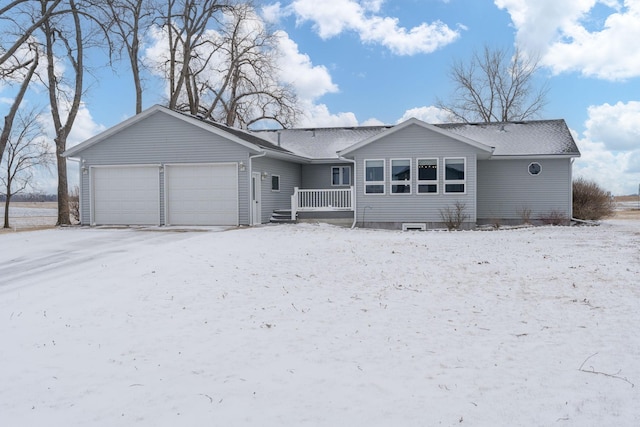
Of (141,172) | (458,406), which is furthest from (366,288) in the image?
(141,172)

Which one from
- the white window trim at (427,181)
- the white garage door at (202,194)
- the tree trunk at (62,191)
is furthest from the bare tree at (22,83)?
the white window trim at (427,181)

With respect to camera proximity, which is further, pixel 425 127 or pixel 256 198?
pixel 256 198

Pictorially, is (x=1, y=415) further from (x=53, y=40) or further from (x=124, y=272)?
(x=53, y=40)

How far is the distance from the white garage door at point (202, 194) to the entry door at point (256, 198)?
568 mm

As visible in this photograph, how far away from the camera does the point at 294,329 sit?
20.2ft

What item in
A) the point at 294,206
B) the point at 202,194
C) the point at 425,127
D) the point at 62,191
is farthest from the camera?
the point at 62,191

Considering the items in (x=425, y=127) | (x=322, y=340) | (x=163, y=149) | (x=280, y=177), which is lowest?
(x=322, y=340)

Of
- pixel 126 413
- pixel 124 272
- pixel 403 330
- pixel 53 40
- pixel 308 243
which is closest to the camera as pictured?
pixel 126 413

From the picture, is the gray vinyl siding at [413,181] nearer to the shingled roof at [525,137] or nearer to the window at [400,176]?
the window at [400,176]

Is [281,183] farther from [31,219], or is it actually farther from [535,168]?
[31,219]

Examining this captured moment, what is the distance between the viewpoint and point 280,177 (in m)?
20.6

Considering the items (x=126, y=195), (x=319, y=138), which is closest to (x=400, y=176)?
(x=319, y=138)

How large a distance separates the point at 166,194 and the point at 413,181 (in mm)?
9052

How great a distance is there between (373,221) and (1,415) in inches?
610
